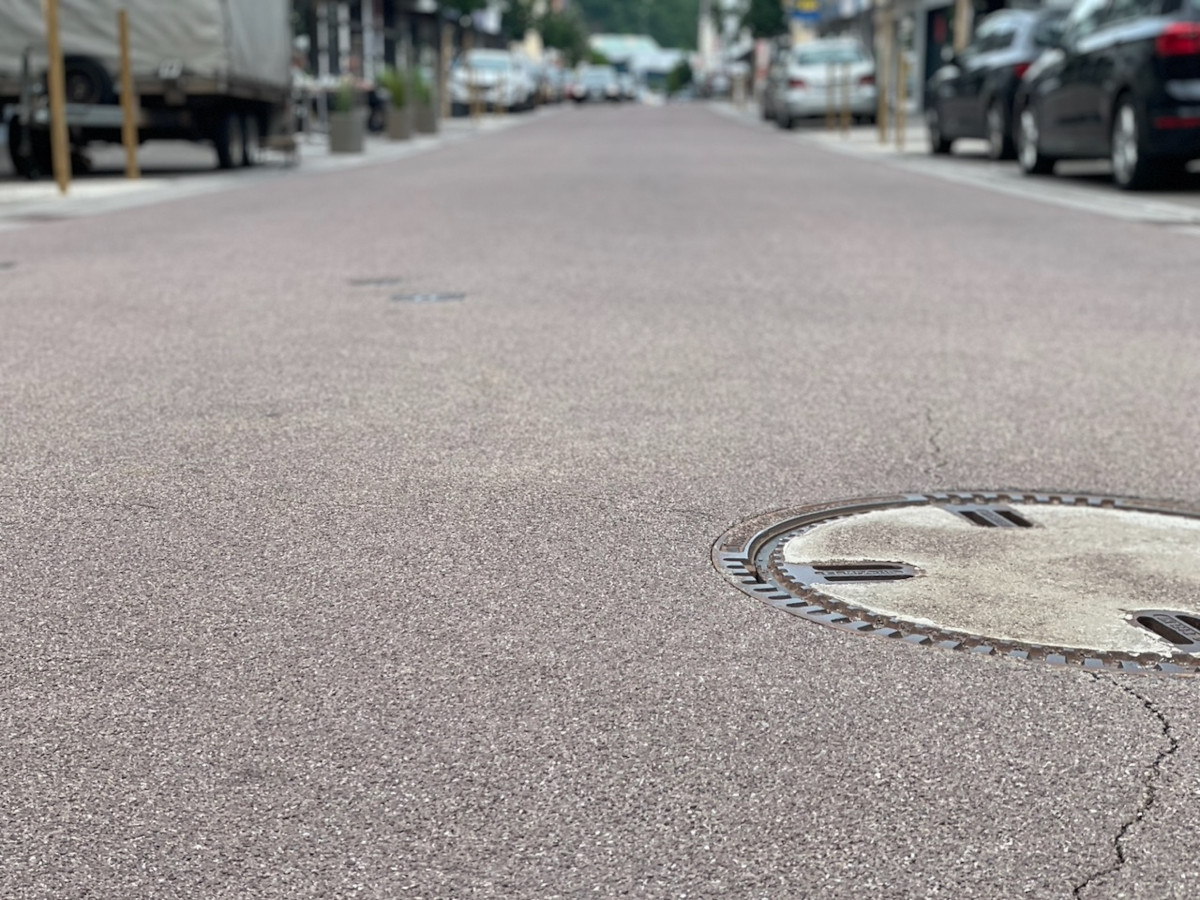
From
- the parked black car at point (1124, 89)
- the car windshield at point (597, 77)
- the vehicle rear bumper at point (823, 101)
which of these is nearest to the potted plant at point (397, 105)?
the vehicle rear bumper at point (823, 101)

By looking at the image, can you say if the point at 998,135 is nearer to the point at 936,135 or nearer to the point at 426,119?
the point at 936,135

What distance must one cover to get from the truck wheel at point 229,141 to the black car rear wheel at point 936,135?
9.50m

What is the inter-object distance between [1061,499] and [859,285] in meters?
5.24

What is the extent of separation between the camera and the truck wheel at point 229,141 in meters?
22.6

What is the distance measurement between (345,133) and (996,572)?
2557 centimetres

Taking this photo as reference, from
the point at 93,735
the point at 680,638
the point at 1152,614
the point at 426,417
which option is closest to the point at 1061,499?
the point at 1152,614

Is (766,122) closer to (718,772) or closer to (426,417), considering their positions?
(426,417)

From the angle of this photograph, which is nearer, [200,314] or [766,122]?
[200,314]

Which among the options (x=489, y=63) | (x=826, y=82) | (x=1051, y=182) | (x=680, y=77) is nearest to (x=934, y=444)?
(x=1051, y=182)

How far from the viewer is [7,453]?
5.62 metres

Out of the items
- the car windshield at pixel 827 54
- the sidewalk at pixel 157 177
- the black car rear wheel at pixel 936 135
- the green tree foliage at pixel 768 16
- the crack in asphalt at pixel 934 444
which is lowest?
the crack in asphalt at pixel 934 444

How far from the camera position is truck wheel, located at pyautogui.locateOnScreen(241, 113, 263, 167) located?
2352cm

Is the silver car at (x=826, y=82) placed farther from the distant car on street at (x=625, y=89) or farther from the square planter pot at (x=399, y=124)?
the distant car on street at (x=625, y=89)

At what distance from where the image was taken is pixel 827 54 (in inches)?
1585
